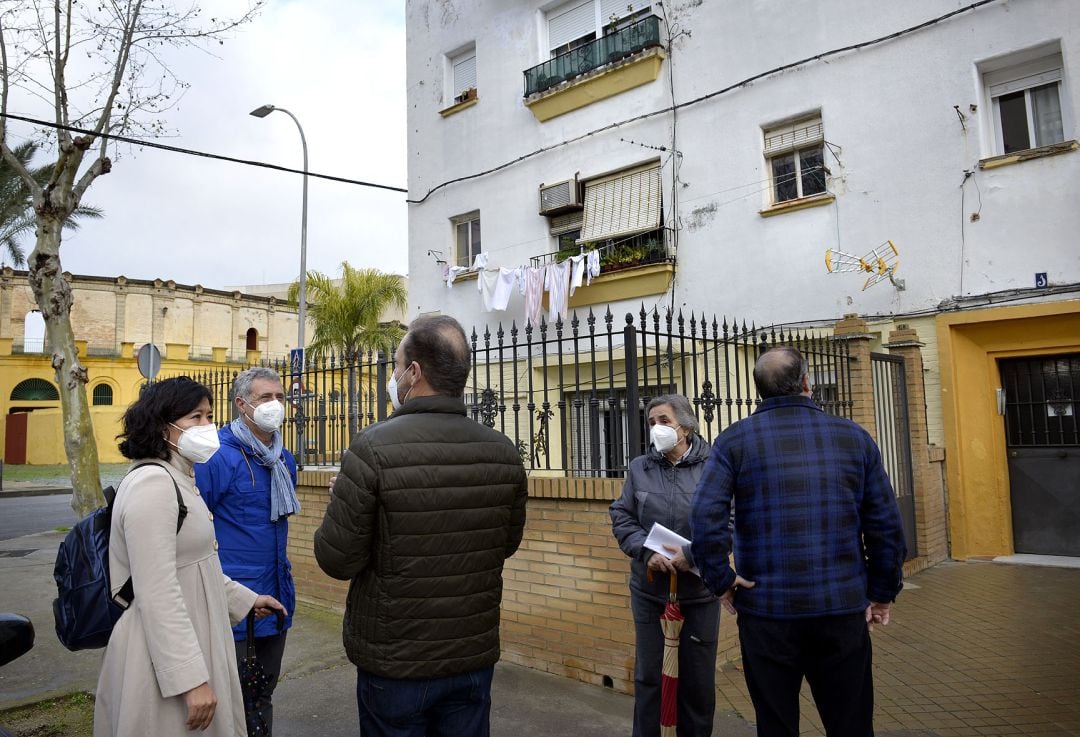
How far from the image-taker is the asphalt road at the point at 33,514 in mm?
13930

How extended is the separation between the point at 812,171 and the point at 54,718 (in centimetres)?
968

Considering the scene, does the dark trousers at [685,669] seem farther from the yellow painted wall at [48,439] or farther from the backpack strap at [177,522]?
the yellow painted wall at [48,439]

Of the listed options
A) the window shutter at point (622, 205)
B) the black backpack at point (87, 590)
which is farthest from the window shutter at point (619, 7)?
the black backpack at point (87, 590)

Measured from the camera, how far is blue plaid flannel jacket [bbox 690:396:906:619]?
279cm

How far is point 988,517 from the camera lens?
28.8ft

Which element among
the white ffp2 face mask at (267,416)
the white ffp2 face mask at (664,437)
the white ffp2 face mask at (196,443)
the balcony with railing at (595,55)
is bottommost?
the white ffp2 face mask at (664,437)

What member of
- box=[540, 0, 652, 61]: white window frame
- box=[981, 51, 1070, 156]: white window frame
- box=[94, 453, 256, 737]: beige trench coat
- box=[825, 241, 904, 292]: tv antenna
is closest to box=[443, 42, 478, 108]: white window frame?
box=[540, 0, 652, 61]: white window frame

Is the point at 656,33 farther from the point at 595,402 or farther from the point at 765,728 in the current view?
the point at 765,728

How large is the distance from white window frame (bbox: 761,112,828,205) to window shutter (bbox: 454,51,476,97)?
6.37 metres

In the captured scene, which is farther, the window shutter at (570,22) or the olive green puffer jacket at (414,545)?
the window shutter at (570,22)

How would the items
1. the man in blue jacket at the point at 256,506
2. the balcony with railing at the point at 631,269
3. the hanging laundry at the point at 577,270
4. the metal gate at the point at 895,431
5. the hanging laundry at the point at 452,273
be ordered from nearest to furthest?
the man in blue jacket at the point at 256,506 < the metal gate at the point at 895,431 < the balcony with railing at the point at 631,269 < the hanging laundry at the point at 577,270 < the hanging laundry at the point at 452,273

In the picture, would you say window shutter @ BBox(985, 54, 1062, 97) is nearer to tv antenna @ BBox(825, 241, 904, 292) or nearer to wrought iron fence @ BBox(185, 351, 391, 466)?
tv antenna @ BBox(825, 241, 904, 292)

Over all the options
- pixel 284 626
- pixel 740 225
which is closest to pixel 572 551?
pixel 284 626

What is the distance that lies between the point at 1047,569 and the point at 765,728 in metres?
6.77
